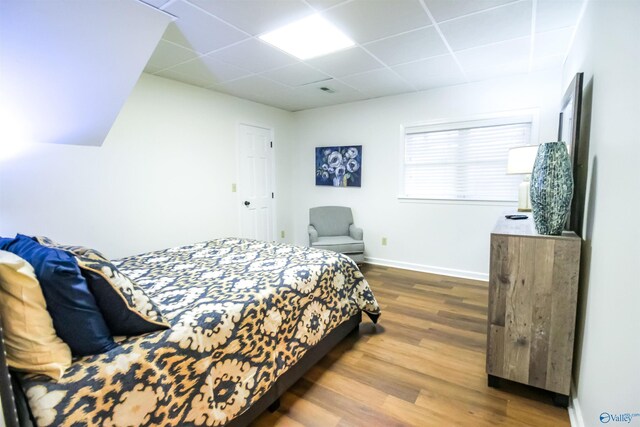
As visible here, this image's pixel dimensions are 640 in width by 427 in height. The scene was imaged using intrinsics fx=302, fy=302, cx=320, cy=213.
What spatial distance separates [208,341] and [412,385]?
129 centimetres

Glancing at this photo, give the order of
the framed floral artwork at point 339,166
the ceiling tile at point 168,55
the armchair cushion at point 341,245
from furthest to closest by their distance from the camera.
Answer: the framed floral artwork at point 339,166 < the armchair cushion at point 341,245 < the ceiling tile at point 168,55

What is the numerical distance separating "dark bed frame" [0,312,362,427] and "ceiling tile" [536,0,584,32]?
2518 millimetres

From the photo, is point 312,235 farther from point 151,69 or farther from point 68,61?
point 68,61

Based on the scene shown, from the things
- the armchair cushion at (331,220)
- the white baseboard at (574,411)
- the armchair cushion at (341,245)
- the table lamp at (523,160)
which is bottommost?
the white baseboard at (574,411)

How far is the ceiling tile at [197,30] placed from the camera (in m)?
1.99

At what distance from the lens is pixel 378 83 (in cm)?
356

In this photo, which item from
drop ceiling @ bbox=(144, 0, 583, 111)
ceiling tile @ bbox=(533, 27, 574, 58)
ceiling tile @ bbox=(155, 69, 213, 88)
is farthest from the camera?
ceiling tile @ bbox=(155, 69, 213, 88)

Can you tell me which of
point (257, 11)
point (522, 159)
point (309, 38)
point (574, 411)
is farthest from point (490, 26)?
point (574, 411)

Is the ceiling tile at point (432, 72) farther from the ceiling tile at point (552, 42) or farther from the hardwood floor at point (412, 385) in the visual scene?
the hardwood floor at point (412, 385)

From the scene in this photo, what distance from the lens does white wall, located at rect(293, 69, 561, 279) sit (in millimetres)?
3377

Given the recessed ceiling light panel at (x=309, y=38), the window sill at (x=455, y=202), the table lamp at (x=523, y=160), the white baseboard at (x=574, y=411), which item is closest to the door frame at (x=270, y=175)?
the recessed ceiling light panel at (x=309, y=38)

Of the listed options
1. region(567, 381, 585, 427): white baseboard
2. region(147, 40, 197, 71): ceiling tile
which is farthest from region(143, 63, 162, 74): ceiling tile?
region(567, 381, 585, 427): white baseboard

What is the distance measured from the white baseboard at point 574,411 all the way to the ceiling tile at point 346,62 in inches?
109

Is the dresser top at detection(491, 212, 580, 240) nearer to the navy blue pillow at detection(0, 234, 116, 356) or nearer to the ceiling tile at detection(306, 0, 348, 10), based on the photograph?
the ceiling tile at detection(306, 0, 348, 10)
